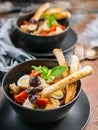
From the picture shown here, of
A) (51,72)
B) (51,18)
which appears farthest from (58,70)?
(51,18)

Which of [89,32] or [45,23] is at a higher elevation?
[45,23]

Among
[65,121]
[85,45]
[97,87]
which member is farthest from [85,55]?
[65,121]

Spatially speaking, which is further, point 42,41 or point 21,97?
point 42,41

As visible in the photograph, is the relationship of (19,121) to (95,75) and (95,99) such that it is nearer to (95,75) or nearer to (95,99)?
(95,99)

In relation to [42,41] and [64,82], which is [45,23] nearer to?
[42,41]

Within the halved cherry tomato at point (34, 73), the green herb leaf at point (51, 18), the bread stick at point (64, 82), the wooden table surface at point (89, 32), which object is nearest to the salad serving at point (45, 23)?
the green herb leaf at point (51, 18)

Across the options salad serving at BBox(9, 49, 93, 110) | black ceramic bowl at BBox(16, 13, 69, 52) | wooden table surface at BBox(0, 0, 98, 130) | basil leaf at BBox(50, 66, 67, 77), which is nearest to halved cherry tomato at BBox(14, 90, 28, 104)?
salad serving at BBox(9, 49, 93, 110)
